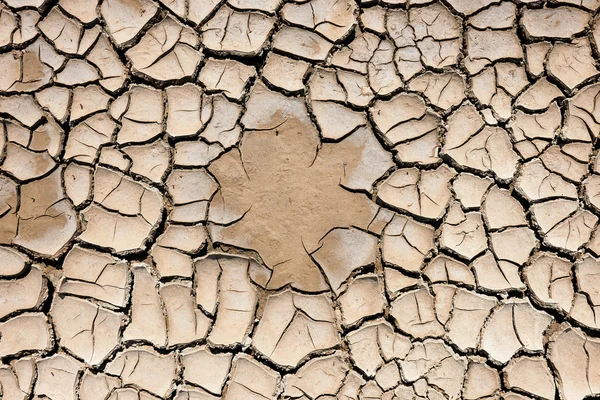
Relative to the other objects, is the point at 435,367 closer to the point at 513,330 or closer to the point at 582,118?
the point at 513,330


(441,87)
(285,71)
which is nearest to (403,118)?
(441,87)

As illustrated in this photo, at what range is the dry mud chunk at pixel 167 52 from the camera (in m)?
2.55

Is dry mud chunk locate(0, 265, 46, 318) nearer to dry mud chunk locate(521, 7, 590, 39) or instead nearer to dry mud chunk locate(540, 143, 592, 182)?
dry mud chunk locate(540, 143, 592, 182)

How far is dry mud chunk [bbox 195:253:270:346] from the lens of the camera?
2438mm

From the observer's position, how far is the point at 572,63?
2600 mm

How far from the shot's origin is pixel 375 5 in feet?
8.54

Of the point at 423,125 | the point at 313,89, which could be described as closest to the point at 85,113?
the point at 313,89

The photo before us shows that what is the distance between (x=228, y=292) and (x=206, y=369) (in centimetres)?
34

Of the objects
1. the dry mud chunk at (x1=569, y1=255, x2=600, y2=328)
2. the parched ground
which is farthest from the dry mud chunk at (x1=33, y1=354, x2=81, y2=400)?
the dry mud chunk at (x1=569, y1=255, x2=600, y2=328)

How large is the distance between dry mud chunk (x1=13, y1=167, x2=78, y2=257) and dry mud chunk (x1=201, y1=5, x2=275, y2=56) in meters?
0.90

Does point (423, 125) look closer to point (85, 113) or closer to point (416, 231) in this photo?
point (416, 231)

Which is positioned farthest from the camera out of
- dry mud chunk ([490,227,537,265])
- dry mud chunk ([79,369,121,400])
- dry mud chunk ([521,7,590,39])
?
dry mud chunk ([521,7,590,39])

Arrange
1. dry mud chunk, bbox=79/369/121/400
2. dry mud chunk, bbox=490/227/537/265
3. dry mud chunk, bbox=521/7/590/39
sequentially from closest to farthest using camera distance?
dry mud chunk, bbox=79/369/121/400, dry mud chunk, bbox=490/227/537/265, dry mud chunk, bbox=521/7/590/39

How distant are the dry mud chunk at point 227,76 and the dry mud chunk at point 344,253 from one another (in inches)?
30.1
